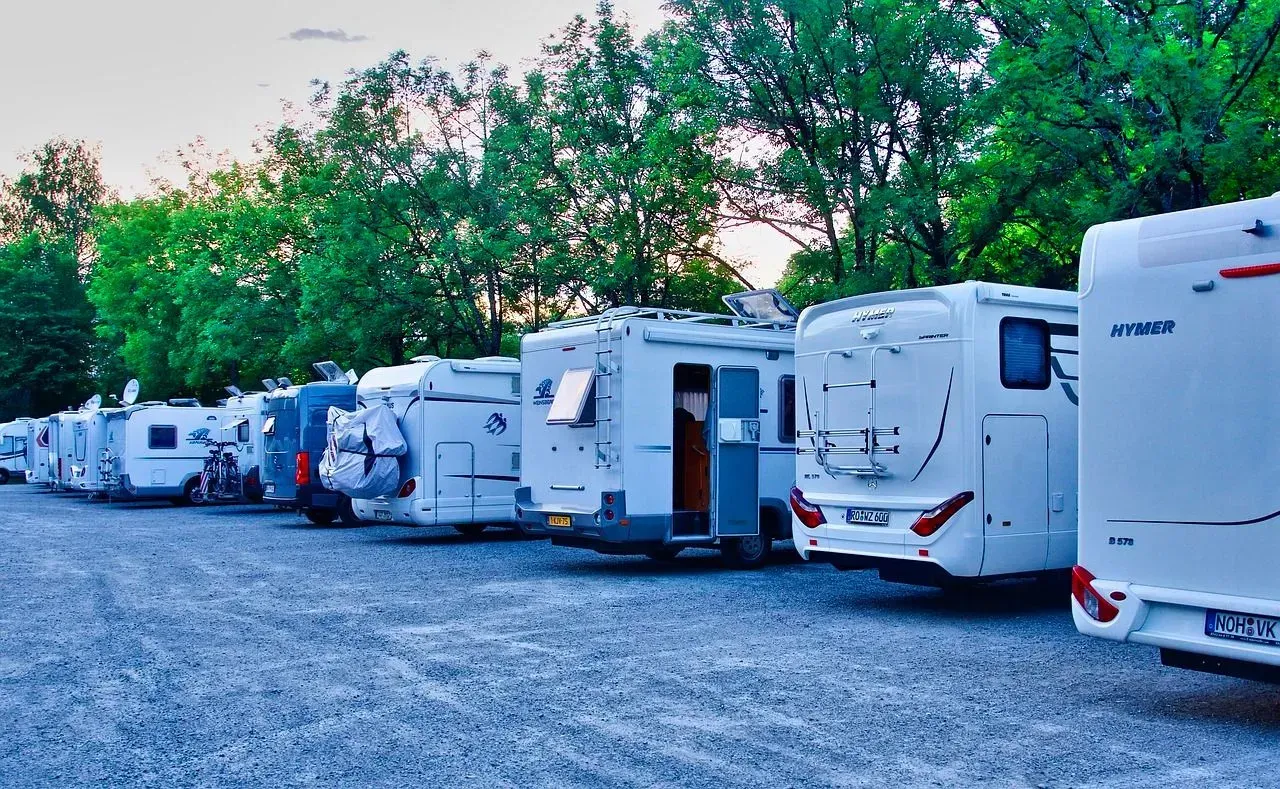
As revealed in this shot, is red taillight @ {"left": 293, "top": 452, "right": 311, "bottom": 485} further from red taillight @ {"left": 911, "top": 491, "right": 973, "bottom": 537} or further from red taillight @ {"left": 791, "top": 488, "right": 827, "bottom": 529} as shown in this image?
red taillight @ {"left": 911, "top": 491, "right": 973, "bottom": 537}

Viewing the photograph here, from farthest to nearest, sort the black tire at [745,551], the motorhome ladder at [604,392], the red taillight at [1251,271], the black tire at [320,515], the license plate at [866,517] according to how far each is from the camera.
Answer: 1. the black tire at [320,515]
2. the black tire at [745,551]
3. the motorhome ladder at [604,392]
4. the license plate at [866,517]
5. the red taillight at [1251,271]

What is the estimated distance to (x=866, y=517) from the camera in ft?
33.7

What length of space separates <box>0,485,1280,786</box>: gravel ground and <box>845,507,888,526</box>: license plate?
2.74 ft

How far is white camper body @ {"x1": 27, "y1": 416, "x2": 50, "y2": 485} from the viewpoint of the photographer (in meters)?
36.7

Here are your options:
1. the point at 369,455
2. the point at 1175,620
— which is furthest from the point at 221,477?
the point at 1175,620

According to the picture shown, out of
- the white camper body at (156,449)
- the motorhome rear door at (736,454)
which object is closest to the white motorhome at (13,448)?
the white camper body at (156,449)

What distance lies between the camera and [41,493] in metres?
36.8

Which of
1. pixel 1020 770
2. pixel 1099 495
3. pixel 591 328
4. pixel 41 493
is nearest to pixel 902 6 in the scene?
pixel 591 328

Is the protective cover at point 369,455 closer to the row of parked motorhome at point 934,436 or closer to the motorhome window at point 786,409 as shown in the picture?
the row of parked motorhome at point 934,436

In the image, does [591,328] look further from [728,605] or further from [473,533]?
[473,533]

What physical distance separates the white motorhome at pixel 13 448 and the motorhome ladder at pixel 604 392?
122 ft

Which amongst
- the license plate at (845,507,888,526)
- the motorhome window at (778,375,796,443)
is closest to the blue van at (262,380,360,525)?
the motorhome window at (778,375,796,443)

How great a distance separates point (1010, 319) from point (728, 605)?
11.8 feet

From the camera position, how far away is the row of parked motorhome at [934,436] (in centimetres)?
630
